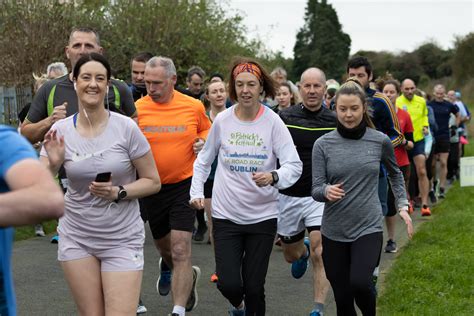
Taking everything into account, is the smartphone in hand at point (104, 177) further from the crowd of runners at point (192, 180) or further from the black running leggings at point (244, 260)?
the black running leggings at point (244, 260)

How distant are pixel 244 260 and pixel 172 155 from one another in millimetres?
1324

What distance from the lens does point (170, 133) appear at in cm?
736

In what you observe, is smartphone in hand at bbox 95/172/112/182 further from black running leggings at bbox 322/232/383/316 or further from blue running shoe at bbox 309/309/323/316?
blue running shoe at bbox 309/309/323/316

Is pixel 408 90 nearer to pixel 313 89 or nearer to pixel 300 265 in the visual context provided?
pixel 300 265

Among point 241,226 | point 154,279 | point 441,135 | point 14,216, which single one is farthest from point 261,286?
point 441,135

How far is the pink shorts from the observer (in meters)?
5.22

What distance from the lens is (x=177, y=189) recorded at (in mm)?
7453

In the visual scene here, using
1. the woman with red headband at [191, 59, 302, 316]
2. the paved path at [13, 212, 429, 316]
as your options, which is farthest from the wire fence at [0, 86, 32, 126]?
the woman with red headband at [191, 59, 302, 316]

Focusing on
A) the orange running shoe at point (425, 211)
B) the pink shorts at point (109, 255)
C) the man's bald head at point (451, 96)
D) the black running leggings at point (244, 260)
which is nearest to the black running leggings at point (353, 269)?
the black running leggings at point (244, 260)

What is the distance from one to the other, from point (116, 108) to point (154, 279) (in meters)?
3.21

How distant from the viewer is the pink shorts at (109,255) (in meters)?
5.22

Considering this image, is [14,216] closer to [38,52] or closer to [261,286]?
[261,286]

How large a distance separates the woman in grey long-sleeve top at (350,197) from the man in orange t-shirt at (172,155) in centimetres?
143

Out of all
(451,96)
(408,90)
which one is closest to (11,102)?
(408,90)
